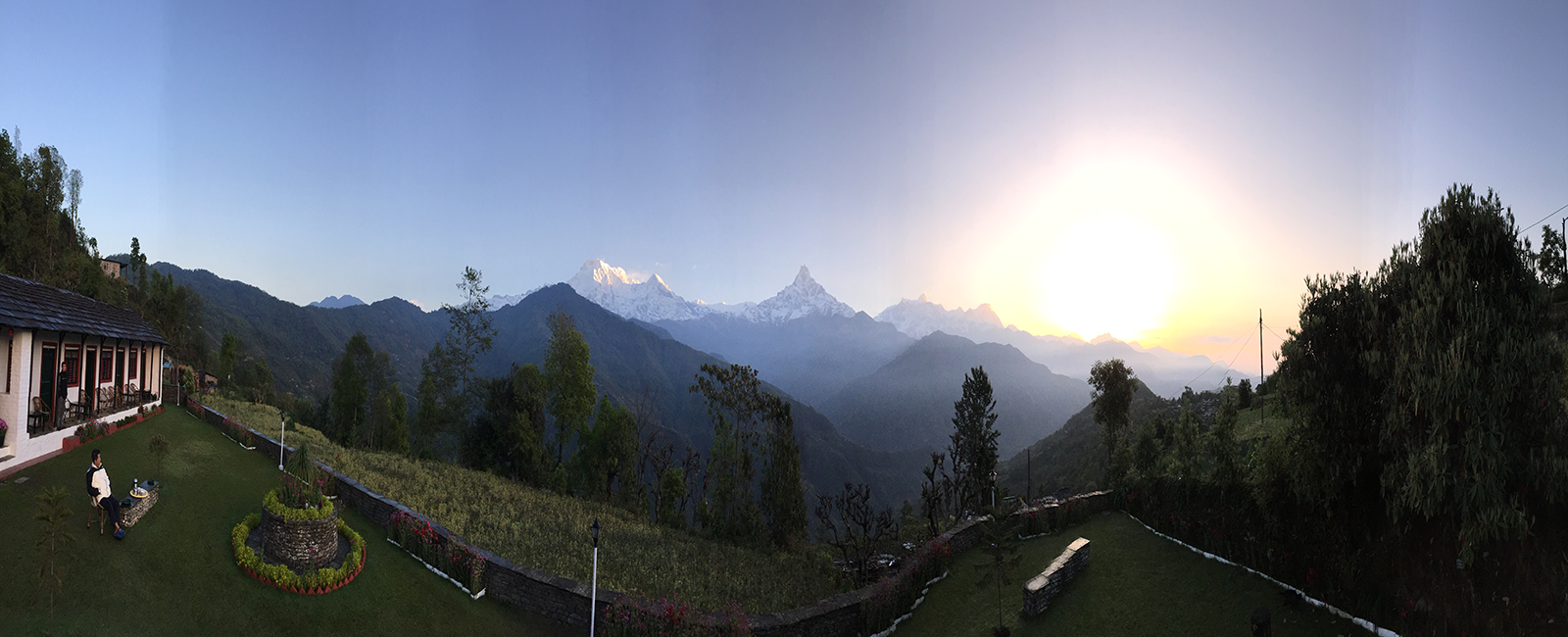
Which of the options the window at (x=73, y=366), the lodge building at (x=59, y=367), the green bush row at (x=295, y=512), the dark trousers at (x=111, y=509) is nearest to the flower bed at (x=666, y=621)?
the green bush row at (x=295, y=512)

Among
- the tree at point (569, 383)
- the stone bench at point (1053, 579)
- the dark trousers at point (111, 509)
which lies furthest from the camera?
the tree at point (569, 383)

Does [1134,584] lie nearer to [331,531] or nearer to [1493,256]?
[1493,256]

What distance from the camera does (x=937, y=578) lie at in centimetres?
1708

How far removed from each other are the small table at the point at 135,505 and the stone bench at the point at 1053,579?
68.4ft

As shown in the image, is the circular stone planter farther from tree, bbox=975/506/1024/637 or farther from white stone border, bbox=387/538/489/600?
tree, bbox=975/506/1024/637

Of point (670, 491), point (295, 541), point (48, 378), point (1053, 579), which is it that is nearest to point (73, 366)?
point (48, 378)

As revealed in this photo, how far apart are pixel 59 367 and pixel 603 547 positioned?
59.6ft

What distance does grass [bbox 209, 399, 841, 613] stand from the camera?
52.0ft

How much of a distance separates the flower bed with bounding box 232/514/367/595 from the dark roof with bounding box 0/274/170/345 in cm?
912

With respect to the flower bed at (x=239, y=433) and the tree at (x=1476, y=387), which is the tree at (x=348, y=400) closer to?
the flower bed at (x=239, y=433)

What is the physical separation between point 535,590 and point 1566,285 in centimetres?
2143

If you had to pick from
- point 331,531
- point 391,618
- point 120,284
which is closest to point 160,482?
point 331,531

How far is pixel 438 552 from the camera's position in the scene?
580 inches

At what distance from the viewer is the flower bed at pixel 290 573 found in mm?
12328
